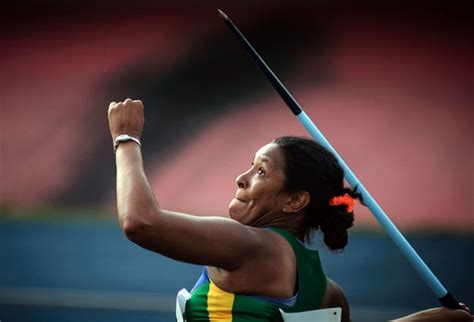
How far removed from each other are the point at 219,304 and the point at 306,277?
22 cm

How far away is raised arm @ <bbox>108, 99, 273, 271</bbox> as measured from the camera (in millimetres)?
1608

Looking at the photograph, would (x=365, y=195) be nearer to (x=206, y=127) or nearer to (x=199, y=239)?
(x=199, y=239)

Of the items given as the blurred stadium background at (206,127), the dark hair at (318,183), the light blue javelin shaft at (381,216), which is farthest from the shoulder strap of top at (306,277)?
the blurred stadium background at (206,127)

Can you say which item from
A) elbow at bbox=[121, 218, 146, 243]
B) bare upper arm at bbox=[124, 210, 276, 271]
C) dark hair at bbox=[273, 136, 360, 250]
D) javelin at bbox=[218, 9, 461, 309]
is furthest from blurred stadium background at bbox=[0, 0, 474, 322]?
elbow at bbox=[121, 218, 146, 243]

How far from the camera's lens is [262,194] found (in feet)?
6.43

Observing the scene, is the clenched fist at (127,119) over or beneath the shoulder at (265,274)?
over

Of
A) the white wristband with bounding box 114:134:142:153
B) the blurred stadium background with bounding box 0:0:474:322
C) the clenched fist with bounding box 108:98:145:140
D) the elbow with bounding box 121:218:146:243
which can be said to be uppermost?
the blurred stadium background with bounding box 0:0:474:322

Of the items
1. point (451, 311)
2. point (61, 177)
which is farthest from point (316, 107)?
point (451, 311)

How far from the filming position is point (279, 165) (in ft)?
6.49

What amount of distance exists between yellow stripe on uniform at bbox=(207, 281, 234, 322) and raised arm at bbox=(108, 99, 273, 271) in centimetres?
8

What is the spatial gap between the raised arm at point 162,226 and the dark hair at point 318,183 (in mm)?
224

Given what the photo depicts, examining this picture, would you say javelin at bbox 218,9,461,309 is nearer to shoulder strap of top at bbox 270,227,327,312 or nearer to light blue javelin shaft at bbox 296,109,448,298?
light blue javelin shaft at bbox 296,109,448,298

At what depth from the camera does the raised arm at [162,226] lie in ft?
5.28

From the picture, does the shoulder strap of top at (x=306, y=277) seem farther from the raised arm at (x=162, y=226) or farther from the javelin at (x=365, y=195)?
the javelin at (x=365, y=195)
